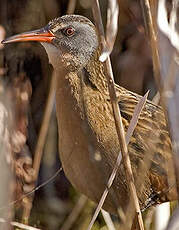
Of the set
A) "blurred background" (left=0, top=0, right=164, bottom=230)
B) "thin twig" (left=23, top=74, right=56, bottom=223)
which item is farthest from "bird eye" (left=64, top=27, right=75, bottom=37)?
"blurred background" (left=0, top=0, right=164, bottom=230)

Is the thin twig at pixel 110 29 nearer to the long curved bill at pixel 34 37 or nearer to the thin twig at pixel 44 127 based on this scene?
the long curved bill at pixel 34 37

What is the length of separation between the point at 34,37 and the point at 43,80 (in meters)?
1.50

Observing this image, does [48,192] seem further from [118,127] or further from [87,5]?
[118,127]

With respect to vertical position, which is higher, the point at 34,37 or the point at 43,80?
the point at 34,37

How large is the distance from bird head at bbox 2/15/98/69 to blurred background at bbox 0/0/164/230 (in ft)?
2.75

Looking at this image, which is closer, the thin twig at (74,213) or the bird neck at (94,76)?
the bird neck at (94,76)

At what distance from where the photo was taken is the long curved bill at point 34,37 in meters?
3.21

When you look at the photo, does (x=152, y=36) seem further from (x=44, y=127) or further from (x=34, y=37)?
(x=44, y=127)

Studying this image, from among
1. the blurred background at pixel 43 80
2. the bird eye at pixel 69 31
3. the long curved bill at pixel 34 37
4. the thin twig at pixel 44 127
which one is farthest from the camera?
the blurred background at pixel 43 80

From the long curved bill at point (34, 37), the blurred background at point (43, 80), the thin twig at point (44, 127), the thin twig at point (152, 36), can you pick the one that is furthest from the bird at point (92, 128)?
the blurred background at point (43, 80)

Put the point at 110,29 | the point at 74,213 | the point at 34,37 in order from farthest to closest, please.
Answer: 1. the point at 74,213
2. the point at 34,37
3. the point at 110,29

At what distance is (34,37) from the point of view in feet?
10.6

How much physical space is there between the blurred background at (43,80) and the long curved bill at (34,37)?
86 centimetres

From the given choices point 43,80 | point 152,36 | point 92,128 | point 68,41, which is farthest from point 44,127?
point 152,36
